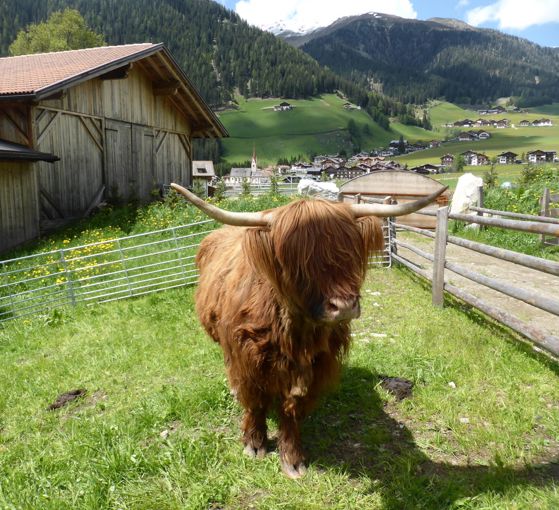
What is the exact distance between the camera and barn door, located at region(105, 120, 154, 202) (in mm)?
16047

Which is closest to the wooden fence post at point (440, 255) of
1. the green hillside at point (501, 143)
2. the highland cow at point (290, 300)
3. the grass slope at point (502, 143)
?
the highland cow at point (290, 300)

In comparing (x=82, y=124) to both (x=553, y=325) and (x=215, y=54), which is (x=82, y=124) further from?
(x=215, y=54)

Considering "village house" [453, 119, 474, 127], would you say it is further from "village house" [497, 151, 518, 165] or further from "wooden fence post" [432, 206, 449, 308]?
"wooden fence post" [432, 206, 449, 308]

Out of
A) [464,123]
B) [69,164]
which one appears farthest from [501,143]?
[69,164]

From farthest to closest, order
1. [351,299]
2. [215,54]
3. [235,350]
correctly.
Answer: [215,54], [235,350], [351,299]

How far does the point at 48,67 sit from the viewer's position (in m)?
15.2

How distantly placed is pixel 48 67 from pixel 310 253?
1671 cm

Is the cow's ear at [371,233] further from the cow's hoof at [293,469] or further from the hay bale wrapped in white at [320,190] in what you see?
the hay bale wrapped in white at [320,190]

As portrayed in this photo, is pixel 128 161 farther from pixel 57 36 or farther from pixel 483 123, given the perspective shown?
pixel 483 123

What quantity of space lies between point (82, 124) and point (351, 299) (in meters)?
15.1

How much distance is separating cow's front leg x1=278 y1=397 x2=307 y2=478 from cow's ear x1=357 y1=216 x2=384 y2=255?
130 centimetres

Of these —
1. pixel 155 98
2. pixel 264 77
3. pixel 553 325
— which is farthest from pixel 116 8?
pixel 553 325

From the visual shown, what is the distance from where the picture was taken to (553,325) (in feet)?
18.7

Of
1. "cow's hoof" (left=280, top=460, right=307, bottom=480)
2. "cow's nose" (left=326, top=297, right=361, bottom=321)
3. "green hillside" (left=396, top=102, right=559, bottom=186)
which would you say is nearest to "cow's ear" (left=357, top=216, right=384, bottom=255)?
"cow's nose" (left=326, top=297, right=361, bottom=321)
